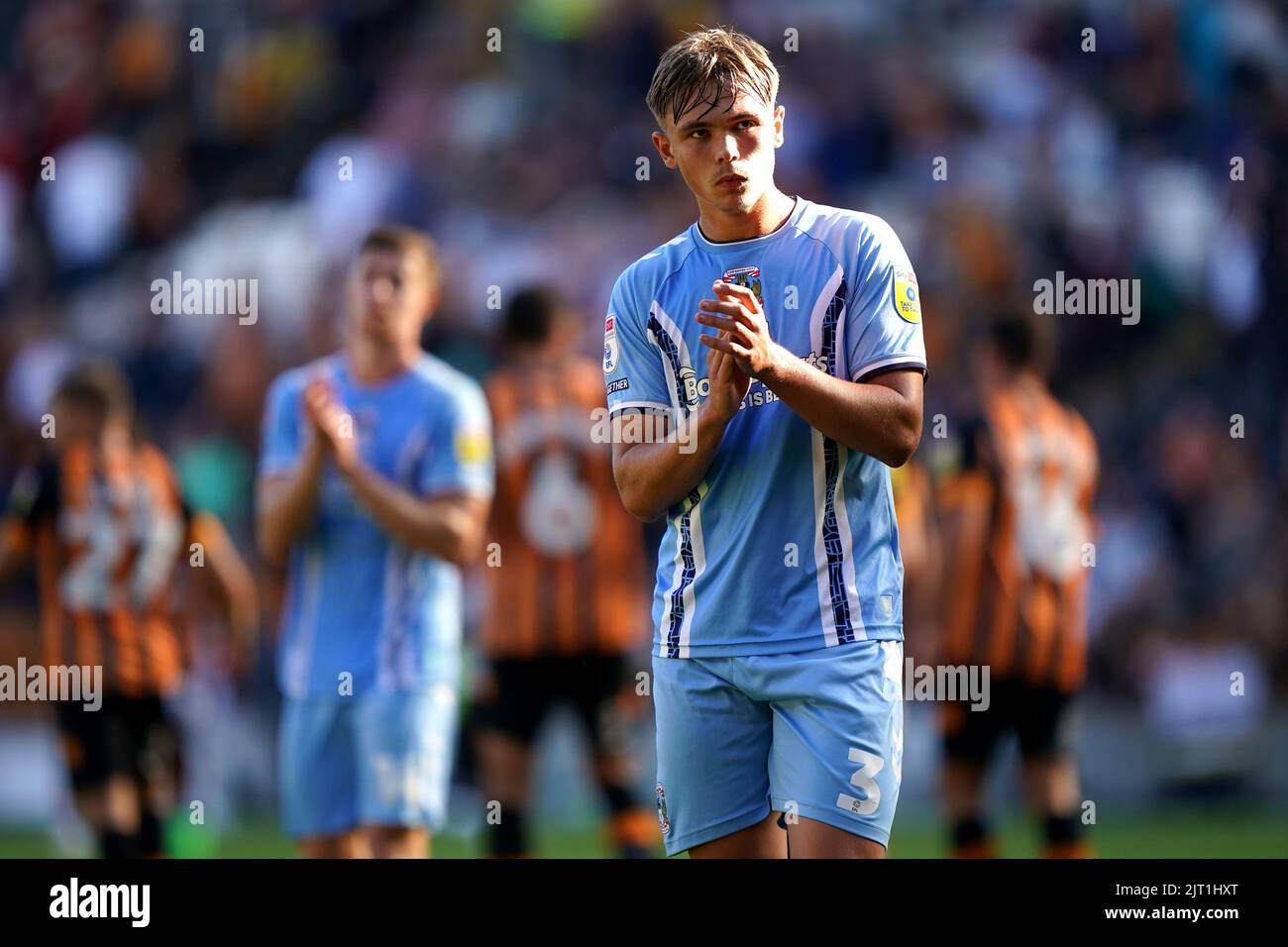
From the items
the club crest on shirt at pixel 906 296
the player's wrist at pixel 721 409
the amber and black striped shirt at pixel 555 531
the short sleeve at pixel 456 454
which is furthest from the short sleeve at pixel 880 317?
the amber and black striped shirt at pixel 555 531

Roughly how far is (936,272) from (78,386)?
563 centimetres

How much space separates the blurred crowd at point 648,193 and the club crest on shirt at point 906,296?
5.32 metres

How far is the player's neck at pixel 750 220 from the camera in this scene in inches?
143

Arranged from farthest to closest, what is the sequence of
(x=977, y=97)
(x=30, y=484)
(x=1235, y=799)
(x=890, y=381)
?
(x=977, y=97), (x=1235, y=799), (x=30, y=484), (x=890, y=381)

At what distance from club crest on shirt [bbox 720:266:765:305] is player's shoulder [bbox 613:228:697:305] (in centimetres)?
14

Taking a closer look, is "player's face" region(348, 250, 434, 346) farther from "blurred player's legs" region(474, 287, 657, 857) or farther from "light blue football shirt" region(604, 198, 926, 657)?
"light blue football shirt" region(604, 198, 926, 657)

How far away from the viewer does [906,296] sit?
11.8 ft

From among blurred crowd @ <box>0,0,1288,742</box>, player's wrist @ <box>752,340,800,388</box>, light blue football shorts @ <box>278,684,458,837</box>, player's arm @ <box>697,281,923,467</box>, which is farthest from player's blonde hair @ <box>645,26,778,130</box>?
blurred crowd @ <box>0,0,1288,742</box>

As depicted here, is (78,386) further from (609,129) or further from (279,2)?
(279,2)

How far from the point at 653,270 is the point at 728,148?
1.16 ft

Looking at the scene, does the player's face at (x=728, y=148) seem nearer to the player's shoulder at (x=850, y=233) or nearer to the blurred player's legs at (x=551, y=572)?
the player's shoulder at (x=850, y=233)

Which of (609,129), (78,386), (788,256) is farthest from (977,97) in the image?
(788,256)

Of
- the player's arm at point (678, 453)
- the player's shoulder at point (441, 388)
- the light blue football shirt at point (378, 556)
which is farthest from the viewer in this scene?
the player's shoulder at point (441, 388)

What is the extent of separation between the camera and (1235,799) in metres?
9.38
